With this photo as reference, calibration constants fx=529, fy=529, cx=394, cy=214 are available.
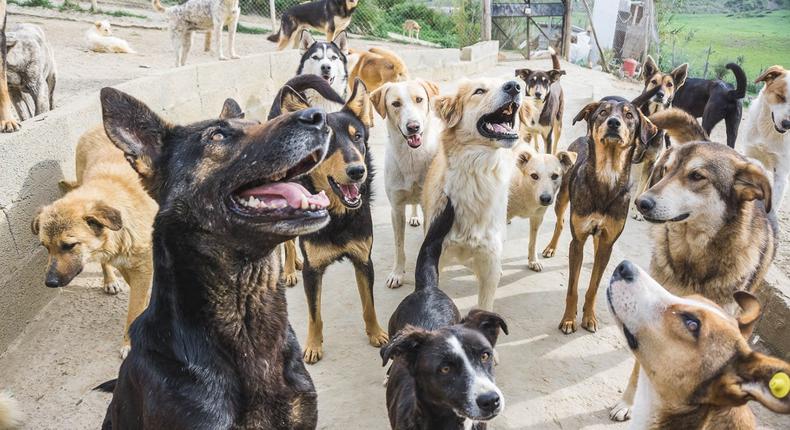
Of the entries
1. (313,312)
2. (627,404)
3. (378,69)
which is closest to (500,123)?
(313,312)

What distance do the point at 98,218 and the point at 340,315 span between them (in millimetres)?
1905

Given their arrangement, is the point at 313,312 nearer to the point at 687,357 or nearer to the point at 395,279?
the point at 395,279

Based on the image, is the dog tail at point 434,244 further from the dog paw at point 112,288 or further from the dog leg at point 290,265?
the dog paw at point 112,288

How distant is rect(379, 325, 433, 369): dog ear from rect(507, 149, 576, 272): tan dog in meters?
2.55

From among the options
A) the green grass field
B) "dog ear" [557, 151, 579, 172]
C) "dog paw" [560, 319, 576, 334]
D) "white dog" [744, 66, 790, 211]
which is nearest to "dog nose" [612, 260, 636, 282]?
"dog paw" [560, 319, 576, 334]

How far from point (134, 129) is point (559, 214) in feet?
13.6

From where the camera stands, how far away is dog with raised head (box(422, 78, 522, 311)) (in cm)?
384

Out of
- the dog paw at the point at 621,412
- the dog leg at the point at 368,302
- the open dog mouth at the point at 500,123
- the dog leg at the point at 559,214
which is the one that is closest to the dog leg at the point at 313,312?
the dog leg at the point at 368,302

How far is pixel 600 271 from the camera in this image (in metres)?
4.02

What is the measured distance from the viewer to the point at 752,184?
9.68 feet

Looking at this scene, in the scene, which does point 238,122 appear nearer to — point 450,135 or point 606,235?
point 450,135

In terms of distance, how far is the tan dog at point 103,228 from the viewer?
3525 millimetres

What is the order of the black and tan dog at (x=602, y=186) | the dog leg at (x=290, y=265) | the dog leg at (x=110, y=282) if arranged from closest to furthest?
the black and tan dog at (x=602, y=186) < the dog leg at (x=110, y=282) < the dog leg at (x=290, y=265)

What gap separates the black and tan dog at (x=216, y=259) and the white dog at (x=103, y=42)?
1030cm
